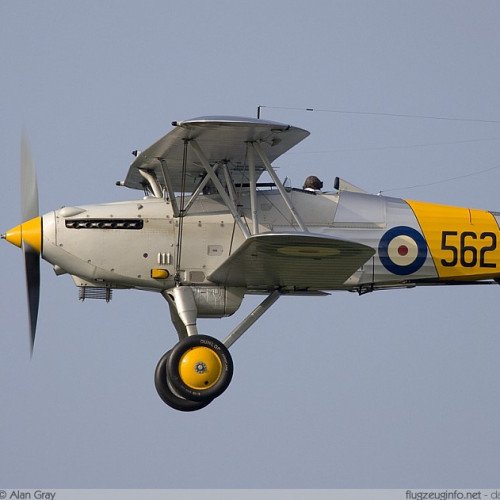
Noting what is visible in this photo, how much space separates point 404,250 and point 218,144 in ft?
8.50

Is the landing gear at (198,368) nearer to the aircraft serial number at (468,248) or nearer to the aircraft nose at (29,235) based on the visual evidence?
the aircraft nose at (29,235)

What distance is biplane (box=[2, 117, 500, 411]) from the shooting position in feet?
56.3

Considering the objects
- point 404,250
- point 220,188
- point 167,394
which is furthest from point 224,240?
point 404,250

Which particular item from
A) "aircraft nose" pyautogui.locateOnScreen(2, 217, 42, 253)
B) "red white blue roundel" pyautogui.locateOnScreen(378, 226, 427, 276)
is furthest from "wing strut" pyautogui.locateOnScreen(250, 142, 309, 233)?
"aircraft nose" pyautogui.locateOnScreen(2, 217, 42, 253)

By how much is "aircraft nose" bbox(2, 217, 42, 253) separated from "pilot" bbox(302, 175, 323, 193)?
3103 millimetres

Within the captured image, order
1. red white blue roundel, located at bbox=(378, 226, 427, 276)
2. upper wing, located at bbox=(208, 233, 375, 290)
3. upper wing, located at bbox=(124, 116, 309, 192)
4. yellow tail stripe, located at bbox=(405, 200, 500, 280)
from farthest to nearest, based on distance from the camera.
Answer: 1. yellow tail stripe, located at bbox=(405, 200, 500, 280)
2. red white blue roundel, located at bbox=(378, 226, 427, 276)
3. upper wing, located at bbox=(124, 116, 309, 192)
4. upper wing, located at bbox=(208, 233, 375, 290)

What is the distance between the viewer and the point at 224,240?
17766mm

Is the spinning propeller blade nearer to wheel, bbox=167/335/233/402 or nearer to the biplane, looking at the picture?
the biplane

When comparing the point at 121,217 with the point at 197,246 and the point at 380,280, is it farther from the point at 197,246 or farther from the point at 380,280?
the point at 380,280

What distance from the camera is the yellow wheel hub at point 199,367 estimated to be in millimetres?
17109

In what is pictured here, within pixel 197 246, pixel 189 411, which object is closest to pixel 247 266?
pixel 197 246

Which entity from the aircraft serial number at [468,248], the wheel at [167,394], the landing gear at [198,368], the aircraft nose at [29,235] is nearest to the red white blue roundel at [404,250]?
the aircraft serial number at [468,248]

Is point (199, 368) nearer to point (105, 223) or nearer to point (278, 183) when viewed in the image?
point (105, 223)

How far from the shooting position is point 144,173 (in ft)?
60.5
